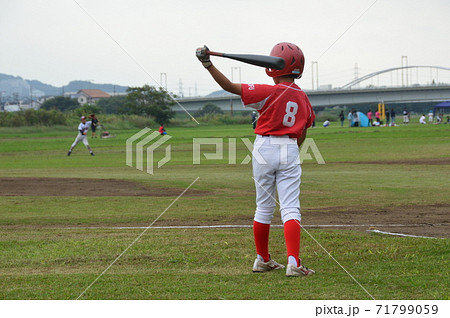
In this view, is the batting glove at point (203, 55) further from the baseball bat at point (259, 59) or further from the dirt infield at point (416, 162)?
the dirt infield at point (416, 162)

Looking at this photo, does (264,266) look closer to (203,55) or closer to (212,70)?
(212,70)

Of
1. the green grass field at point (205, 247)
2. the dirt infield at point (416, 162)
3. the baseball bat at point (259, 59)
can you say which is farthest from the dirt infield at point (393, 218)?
the dirt infield at point (416, 162)

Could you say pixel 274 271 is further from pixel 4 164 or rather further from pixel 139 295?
pixel 4 164

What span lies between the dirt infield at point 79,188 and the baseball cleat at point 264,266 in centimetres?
797

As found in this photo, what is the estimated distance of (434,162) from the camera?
70.7 ft

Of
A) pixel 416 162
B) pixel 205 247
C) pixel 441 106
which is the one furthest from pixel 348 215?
pixel 441 106

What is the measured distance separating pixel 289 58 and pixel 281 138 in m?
0.79

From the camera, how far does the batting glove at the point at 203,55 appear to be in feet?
18.3

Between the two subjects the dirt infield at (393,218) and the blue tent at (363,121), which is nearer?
the dirt infield at (393,218)

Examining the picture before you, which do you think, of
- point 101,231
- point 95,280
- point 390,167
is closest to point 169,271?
point 95,280

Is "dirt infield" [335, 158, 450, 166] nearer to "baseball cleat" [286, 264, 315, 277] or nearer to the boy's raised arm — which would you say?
"baseball cleat" [286, 264, 315, 277]

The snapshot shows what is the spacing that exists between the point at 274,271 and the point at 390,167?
15200mm

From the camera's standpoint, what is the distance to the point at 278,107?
592 cm

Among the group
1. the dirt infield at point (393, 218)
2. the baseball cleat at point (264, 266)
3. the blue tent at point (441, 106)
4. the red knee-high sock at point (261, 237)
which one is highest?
the blue tent at point (441, 106)
